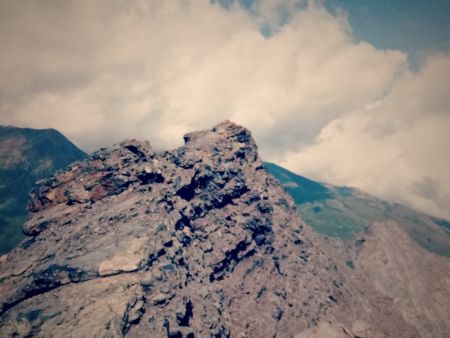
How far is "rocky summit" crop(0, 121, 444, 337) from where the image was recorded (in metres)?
58.0

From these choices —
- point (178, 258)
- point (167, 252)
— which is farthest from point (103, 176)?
point (178, 258)

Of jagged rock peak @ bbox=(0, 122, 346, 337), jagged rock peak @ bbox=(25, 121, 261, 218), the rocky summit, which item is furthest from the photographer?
jagged rock peak @ bbox=(25, 121, 261, 218)

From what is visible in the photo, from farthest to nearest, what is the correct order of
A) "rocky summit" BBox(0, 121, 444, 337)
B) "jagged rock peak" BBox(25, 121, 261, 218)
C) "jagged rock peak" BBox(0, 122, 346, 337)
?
"jagged rock peak" BBox(25, 121, 261, 218)
"rocky summit" BBox(0, 121, 444, 337)
"jagged rock peak" BBox(0, 122, 346, 337)

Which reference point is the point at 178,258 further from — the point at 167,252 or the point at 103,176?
the point at 103,176

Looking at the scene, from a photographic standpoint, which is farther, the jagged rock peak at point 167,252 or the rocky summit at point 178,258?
the rocky summit at point 178,258

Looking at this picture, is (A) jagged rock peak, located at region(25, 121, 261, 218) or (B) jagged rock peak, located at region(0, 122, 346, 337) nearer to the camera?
(B) jagged rock peak, located at region(0, 122, 346, 337)

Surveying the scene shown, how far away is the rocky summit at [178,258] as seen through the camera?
5803 centimetres

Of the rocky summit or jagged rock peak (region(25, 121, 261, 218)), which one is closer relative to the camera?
the rocky summit

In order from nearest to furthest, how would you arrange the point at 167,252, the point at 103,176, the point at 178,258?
the point at 167,252 < the point at 178,258 < the point at 103,176

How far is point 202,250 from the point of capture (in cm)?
9262

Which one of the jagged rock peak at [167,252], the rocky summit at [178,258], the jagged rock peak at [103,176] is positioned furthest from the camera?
the jagged rock peak at [103,176]

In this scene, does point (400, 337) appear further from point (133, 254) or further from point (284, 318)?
point (133, 254)

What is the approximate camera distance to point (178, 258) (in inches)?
3051

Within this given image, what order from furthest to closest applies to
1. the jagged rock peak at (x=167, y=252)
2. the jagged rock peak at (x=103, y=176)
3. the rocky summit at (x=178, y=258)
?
the jagged rock peak at (x=103, y=176) < the rocky summit at (x=178, y=258) < the jagged rock peak at (x=167, y=252)
